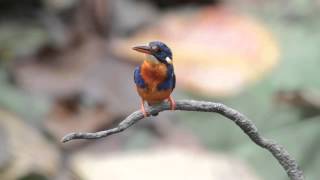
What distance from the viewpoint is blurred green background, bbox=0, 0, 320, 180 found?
2.66 m

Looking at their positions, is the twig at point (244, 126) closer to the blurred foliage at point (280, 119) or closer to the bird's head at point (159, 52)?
the bird's head at point (159, 52)

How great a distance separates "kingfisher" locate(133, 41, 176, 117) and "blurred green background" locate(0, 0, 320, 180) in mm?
1611

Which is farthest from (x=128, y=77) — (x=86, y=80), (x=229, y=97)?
(x=229, y=97)

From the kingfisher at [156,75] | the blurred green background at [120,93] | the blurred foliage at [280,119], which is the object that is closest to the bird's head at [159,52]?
the kingfisher at [156,75]

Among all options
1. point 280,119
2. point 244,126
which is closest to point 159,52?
point 244,126

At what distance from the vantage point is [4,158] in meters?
2.49

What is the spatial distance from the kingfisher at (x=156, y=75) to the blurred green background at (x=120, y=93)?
5.29 feet

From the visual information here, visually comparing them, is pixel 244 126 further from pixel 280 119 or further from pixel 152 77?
pixel 280 119

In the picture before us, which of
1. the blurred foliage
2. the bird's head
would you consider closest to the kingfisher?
the bird's head

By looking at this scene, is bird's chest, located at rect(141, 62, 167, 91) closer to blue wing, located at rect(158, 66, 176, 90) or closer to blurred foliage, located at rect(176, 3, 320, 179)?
blue wing, located at rect(158, 66, 176, 90)

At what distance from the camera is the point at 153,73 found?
0.86 m

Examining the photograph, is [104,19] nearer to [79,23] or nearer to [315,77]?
[79,23]

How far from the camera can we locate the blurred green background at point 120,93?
2656mm

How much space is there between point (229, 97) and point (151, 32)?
775 millimetres
